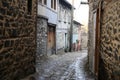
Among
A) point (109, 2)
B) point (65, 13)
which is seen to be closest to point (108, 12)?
point (109, 2)

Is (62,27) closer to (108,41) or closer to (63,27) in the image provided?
(63,27)

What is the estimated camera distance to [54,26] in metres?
18.3

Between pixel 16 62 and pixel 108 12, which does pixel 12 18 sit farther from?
pixel 108 12

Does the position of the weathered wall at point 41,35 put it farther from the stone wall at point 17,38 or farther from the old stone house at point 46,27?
the stone wall at point 17,38

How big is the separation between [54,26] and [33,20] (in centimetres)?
912

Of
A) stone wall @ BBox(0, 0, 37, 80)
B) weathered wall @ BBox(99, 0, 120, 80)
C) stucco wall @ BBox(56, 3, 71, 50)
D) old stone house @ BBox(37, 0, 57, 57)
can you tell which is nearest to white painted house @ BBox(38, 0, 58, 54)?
old stone house @ BBox(37, 0, 57, 57)

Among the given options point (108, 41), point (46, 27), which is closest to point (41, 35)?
point (46, 27)

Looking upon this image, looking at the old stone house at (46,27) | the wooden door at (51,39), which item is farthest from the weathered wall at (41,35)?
the wooden door at (51,39)

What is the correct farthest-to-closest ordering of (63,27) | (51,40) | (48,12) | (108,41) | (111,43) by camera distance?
(63,27), (51,40), (48,12), (108,41), (111,43)

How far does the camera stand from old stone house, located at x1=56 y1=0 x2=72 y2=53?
20.0m

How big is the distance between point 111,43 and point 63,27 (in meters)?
16.1

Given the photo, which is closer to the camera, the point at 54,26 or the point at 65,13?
the point at 54,26

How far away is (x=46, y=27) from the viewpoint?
48.2ft

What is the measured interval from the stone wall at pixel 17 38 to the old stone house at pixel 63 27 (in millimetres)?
10298
